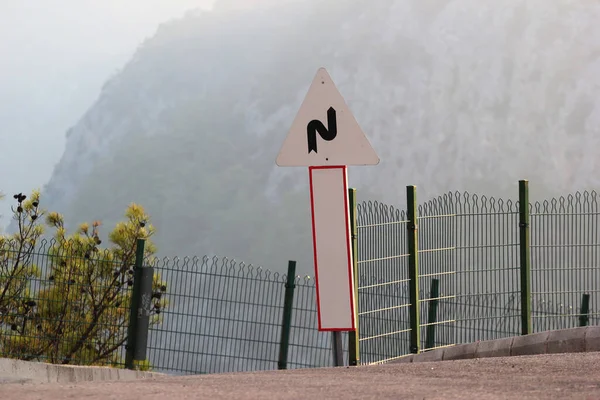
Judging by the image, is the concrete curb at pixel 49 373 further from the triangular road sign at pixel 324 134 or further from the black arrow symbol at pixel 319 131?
the black arrow symbol at pixel 319 131

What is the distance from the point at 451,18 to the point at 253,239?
20.1m

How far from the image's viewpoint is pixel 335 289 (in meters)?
8.05

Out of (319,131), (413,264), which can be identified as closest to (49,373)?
(319,131)

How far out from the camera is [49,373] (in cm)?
834

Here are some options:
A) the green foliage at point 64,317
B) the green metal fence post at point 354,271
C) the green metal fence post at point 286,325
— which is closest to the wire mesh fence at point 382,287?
the green metal fence post at point 354,271

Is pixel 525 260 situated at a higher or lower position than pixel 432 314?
higher

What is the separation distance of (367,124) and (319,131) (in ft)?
216

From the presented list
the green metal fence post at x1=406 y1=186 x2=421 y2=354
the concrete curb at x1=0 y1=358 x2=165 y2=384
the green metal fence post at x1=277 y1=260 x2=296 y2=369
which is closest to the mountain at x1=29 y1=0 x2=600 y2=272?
the green metal fence post at x1=277 y1=260 x2=296 y2=369

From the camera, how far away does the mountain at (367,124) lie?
68.9 metres

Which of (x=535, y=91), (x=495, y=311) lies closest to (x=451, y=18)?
(x=535, y=91)

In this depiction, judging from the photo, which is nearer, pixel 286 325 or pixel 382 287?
pixel 382 287

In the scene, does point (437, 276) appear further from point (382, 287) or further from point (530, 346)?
point (530, 346)

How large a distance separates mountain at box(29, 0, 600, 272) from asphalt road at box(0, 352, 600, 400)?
56.3 meters

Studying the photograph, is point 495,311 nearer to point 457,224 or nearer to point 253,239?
point 457,224
